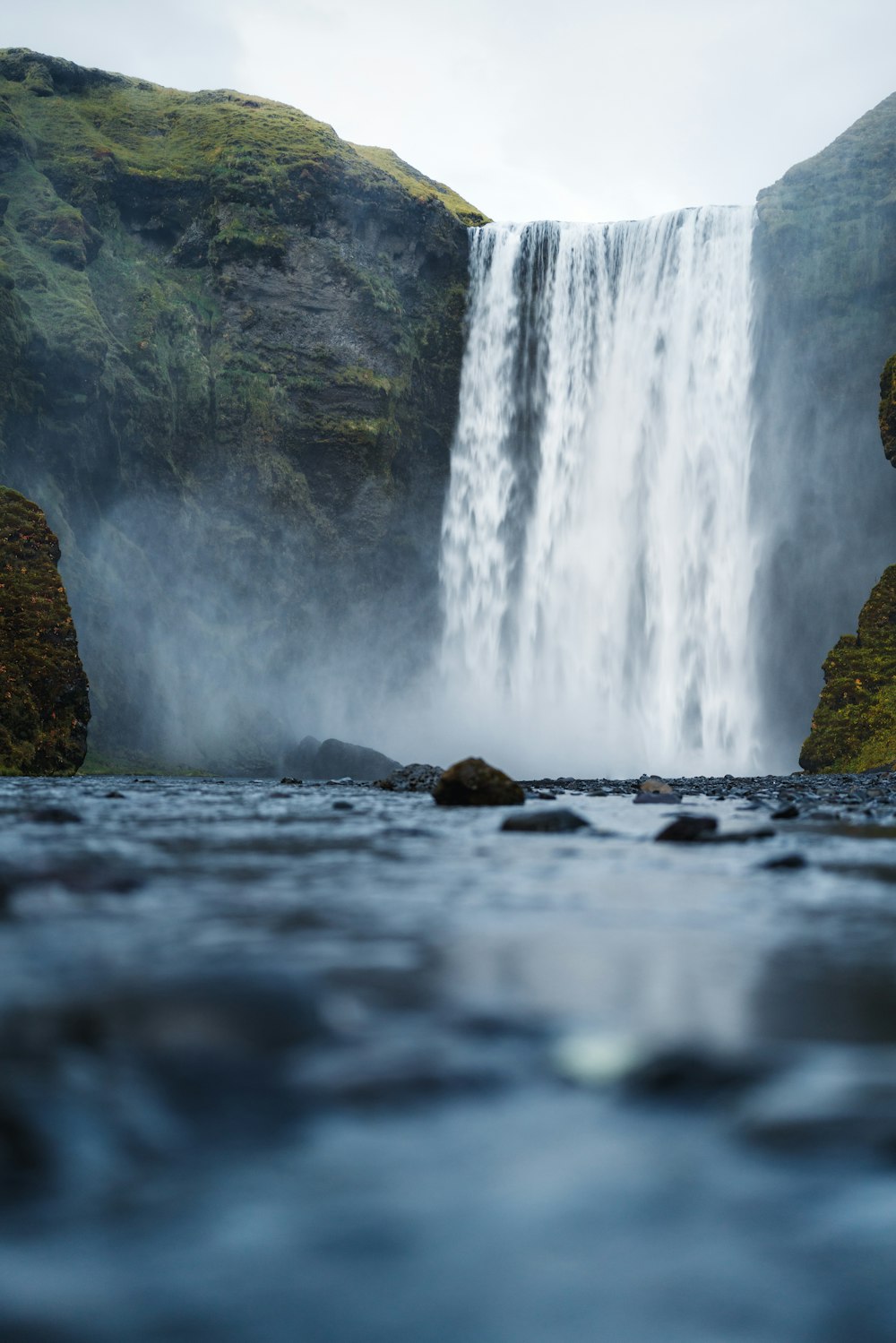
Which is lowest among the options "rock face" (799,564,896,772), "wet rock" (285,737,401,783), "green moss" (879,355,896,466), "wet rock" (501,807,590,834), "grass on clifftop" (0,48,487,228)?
"wet rock" (285,737,401,783)

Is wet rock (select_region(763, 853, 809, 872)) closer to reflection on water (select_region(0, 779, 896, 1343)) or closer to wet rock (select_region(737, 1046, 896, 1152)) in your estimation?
reflection on water (select_region(0, 779, 896, 1343))

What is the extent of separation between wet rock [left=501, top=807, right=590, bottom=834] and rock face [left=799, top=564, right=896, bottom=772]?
20111 mm

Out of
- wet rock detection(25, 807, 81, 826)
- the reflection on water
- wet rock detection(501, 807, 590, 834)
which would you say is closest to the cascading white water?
wet rock detection(501, 807, 590, 834)

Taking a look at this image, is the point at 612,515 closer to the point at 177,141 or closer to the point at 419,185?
the point at 419,185

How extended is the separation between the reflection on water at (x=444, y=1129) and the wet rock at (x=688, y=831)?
3.07 m

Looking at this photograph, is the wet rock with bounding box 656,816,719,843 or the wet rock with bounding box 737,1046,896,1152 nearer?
the wet rock with bounding box 737,1046,896,1152

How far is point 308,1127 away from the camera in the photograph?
69.3 inches

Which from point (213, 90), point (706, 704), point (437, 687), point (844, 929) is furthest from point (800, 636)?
point (213, 90)

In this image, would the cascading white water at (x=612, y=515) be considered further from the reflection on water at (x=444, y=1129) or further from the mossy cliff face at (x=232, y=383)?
the reflection on water at (x=444, y=1129)

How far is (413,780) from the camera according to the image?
16.4 m

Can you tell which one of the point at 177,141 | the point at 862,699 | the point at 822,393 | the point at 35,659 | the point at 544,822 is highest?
the point at 177,141

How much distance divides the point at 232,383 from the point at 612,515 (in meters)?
17.1

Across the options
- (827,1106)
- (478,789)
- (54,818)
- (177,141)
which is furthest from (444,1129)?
(177,141)

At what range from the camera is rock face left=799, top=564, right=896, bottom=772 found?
26.5 metres
